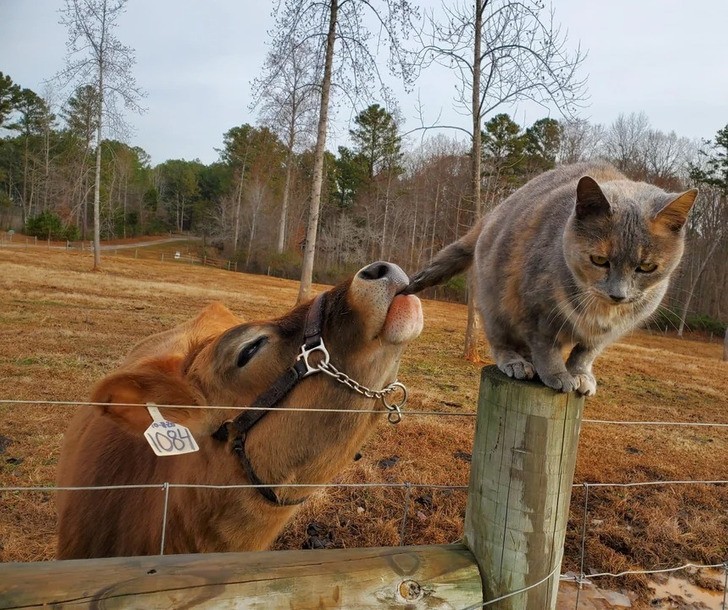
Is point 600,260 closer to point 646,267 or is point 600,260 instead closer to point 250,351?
point 646,267

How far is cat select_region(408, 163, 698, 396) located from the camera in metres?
2.35

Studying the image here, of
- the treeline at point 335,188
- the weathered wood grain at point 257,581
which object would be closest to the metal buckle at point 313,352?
the weathered wood grain at point 257,581

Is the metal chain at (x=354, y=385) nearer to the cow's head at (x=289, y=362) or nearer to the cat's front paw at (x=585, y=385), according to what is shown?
the cow's head at (x=289, y=362)

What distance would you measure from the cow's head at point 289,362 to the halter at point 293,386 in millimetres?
29

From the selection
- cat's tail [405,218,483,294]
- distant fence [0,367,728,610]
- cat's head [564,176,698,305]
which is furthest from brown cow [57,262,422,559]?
cat's tail [405,218,483,294]

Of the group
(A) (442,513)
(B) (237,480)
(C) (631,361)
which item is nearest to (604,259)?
(B) (237,480)

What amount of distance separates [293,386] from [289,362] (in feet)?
0.36

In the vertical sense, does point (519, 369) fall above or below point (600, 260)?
below

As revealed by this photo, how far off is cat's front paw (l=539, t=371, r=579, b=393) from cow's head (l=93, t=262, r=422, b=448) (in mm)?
540

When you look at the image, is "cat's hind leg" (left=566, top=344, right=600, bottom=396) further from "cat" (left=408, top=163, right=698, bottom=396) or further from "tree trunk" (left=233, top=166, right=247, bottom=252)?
"tree trunk" (left=233, top=166, right=247, bottom=252)

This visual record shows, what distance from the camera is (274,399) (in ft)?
6.85

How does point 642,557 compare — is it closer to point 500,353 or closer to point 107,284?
point 500,353

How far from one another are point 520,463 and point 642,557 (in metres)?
3.41

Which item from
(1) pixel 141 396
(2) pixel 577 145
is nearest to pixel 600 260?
(1) pixel 141 396
